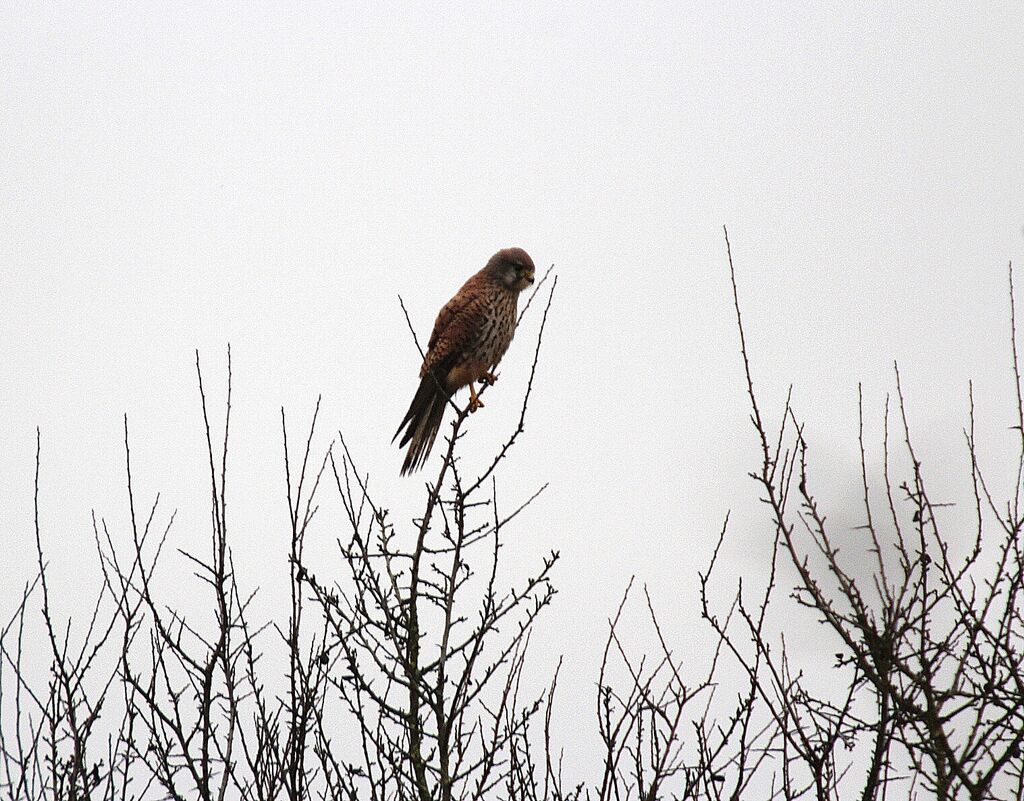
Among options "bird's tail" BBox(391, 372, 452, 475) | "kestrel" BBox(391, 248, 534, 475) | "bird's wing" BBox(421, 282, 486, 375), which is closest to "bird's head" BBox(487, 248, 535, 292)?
"kestrel" BBox(391, 248, 534, 475)

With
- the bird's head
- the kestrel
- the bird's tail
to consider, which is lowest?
the bird's tail

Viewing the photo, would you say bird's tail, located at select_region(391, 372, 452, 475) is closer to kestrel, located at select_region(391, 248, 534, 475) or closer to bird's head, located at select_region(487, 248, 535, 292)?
kestrel, located at select_region(391, 248, 534, 475)

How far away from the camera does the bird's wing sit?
23.0 feet

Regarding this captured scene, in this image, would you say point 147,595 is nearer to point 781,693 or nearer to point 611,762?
point 611,762

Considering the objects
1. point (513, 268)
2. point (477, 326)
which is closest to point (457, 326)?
point (477, 326)

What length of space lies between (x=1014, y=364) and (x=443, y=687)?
2075 millimetres

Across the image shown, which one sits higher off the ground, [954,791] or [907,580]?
[907,580]

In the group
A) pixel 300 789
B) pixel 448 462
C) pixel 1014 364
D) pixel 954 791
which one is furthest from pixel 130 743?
pixel 1014 364

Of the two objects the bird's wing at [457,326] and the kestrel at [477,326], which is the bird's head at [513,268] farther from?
the bird's wing at [457,326]

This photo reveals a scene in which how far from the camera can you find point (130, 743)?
12.3ft

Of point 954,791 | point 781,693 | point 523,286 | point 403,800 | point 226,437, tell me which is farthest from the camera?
point 523,286

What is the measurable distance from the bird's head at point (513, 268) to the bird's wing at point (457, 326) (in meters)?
0.21

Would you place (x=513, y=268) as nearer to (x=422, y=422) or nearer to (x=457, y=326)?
(x=457, y=326)

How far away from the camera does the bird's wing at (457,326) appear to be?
7.00 metres
